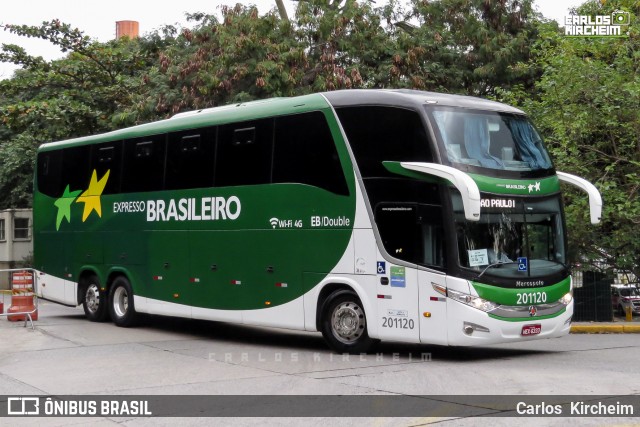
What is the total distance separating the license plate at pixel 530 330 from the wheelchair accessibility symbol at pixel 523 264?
33.5 inches

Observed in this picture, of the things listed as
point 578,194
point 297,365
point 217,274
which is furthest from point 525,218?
point 578,194

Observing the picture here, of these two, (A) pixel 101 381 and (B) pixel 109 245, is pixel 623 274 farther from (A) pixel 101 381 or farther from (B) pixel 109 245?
(A) pixel 101 381

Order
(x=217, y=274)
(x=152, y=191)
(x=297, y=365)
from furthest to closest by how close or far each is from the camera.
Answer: (x=152, y=191) → (x=217, y=274) → (x=297, y=365)

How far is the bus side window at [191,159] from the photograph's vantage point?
17.2 meters

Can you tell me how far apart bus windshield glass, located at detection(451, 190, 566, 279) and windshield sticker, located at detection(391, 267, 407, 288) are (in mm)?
976

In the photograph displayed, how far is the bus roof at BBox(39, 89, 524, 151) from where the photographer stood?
14.1 metres

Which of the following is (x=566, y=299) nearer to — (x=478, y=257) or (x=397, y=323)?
(x=478, y=257)

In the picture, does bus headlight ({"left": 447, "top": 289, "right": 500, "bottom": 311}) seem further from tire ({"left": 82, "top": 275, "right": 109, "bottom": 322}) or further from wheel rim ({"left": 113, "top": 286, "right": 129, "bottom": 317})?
tire ({"left": 82, "top": 275, "right": 109, "bottom": 322})

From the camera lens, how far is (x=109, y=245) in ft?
66.7

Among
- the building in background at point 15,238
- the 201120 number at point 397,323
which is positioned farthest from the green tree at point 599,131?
the building in background at point 15,238

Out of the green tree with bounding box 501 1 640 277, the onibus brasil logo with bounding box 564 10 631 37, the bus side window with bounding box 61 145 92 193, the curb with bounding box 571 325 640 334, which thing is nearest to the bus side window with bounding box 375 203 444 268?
the curb with bounding box 571 325 640 334

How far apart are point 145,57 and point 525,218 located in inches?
Result: 925

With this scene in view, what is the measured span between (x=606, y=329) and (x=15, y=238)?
→ 28979mm

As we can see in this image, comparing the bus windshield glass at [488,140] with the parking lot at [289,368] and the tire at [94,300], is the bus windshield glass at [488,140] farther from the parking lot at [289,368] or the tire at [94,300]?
the tire at [94,300]
